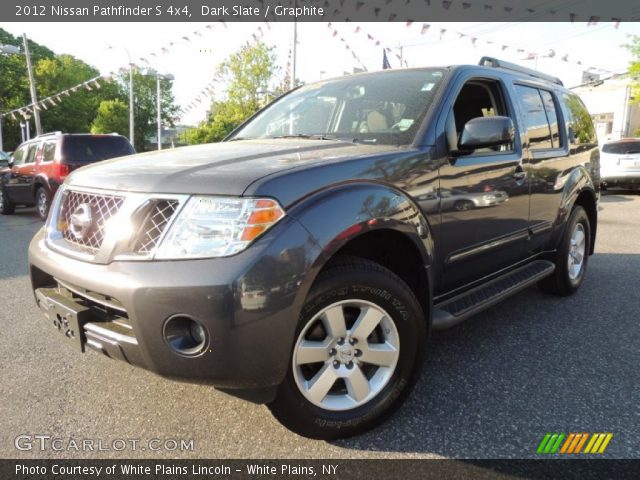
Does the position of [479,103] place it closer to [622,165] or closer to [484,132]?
[484,132]

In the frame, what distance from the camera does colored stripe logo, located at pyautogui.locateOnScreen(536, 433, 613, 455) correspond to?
2094 millimetres

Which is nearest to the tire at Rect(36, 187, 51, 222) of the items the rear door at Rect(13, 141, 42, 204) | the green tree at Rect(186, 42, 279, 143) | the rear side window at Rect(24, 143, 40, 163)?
the rear door at Rect(13, 141, 42, 204)

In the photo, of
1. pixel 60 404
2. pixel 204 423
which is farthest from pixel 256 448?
pixel 60 404

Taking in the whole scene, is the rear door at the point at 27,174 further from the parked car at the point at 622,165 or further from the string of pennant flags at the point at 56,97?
the parked car at the point at 622,165

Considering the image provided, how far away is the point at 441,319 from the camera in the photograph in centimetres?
251

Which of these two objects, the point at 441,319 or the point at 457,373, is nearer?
the point at 441,319

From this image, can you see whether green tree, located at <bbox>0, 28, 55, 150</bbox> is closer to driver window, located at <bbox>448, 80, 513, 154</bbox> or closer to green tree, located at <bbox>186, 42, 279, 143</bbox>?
green tree, located at <bbox>186, 42, 279, 143</bbox>

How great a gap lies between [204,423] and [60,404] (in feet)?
2.67

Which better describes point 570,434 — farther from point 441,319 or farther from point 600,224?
point 600,224

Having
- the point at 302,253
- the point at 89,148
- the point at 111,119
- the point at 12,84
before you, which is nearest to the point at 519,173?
the point at 302,253

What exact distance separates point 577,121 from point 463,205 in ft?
8.20

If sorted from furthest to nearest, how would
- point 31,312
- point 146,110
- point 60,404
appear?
point 146,110 < point 31,312 < point 60,404

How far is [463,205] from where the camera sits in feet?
8.90

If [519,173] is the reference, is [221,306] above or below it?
below
